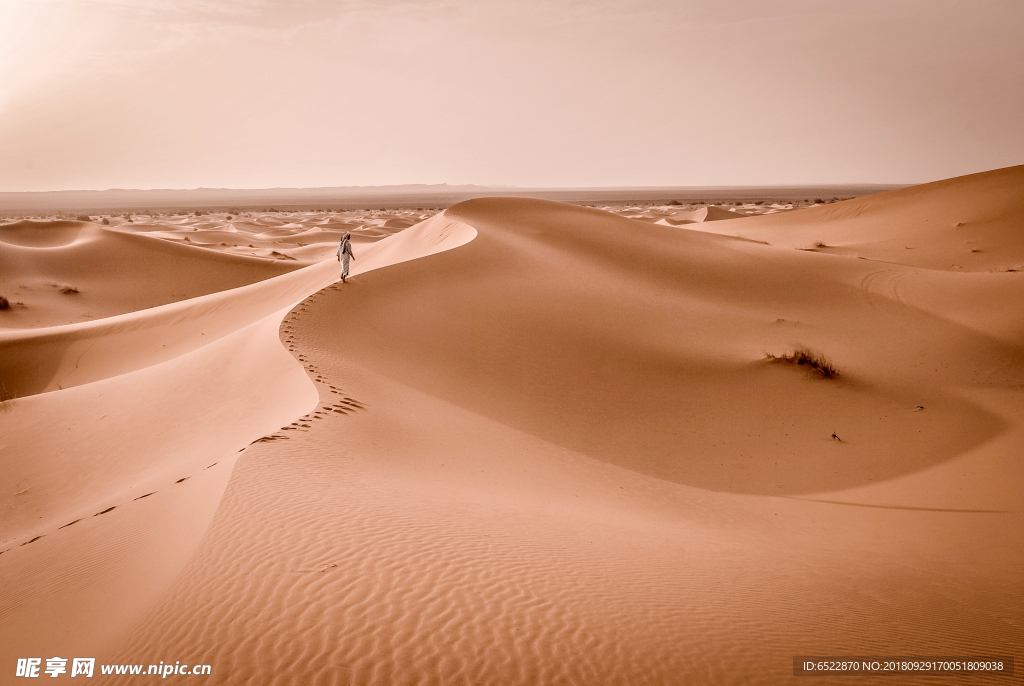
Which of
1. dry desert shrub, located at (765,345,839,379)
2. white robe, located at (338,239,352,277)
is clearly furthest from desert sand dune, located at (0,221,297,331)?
dry desert shrub, located at (765,345,839,379)

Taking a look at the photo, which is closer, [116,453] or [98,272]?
[116,453]

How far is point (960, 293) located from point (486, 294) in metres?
11.2

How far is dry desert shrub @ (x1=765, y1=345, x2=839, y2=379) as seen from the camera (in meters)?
10.2

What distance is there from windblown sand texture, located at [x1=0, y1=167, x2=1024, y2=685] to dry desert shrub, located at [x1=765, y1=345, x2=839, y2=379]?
133mm

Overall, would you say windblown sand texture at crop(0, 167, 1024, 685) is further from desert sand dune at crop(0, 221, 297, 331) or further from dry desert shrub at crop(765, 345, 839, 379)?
desert sand dune at crop(0, 221, 297, 331)

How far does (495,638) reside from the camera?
300 centimetres

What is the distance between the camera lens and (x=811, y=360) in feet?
34.3

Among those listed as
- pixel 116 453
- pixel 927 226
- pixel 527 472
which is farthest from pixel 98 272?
pixel 927 226

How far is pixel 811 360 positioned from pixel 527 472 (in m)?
6.48

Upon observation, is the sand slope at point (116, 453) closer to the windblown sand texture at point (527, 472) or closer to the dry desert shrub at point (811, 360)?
the windblown sand texture at point (527, 472)

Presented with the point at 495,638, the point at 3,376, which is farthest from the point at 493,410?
the point at 3,376

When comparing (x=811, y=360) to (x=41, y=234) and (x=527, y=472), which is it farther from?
(x=41, y=234)

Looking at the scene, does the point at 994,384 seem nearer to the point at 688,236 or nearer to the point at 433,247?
the point at 688,236

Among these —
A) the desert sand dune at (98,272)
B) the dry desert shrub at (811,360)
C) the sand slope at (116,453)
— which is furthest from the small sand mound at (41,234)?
the dry desert shrub at (811,360)
